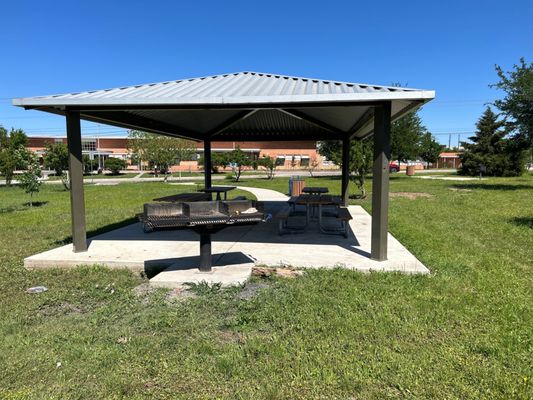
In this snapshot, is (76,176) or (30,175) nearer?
(76,176)

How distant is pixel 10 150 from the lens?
2045 centimetres

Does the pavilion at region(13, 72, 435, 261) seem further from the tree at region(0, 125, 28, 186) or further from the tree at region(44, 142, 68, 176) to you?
the tree at region(44, 142, 68, 176)

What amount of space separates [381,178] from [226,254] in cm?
260

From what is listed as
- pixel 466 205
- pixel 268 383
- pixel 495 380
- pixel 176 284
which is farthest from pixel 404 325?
pixel 466 205

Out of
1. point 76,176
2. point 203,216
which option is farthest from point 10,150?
point 203,216

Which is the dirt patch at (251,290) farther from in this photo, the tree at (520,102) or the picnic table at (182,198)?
the tree at (520,102)

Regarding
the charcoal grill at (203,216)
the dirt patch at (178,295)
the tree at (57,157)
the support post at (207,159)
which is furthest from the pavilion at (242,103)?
the tree at (57,157)

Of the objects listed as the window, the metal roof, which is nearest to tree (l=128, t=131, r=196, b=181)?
the metal roof

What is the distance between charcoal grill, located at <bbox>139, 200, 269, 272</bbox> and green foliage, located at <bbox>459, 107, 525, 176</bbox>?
1365 inches

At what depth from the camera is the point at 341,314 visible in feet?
12.7

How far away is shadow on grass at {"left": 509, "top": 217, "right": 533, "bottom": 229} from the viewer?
941 centimetres

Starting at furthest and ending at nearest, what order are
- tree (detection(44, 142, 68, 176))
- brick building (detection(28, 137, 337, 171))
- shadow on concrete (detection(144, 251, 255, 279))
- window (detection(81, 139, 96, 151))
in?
window (detection(81, 139, 96, 151)) → brick building (detection(28, 137, 337, 171)) → tree (detection(44, 142, 68, 176)) → shadow on concrete (detection(144, 251, 255, 279))

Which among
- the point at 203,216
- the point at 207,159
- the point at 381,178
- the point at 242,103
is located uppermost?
the point at 242,103

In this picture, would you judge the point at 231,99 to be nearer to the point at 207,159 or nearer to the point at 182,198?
the point at 182,198
